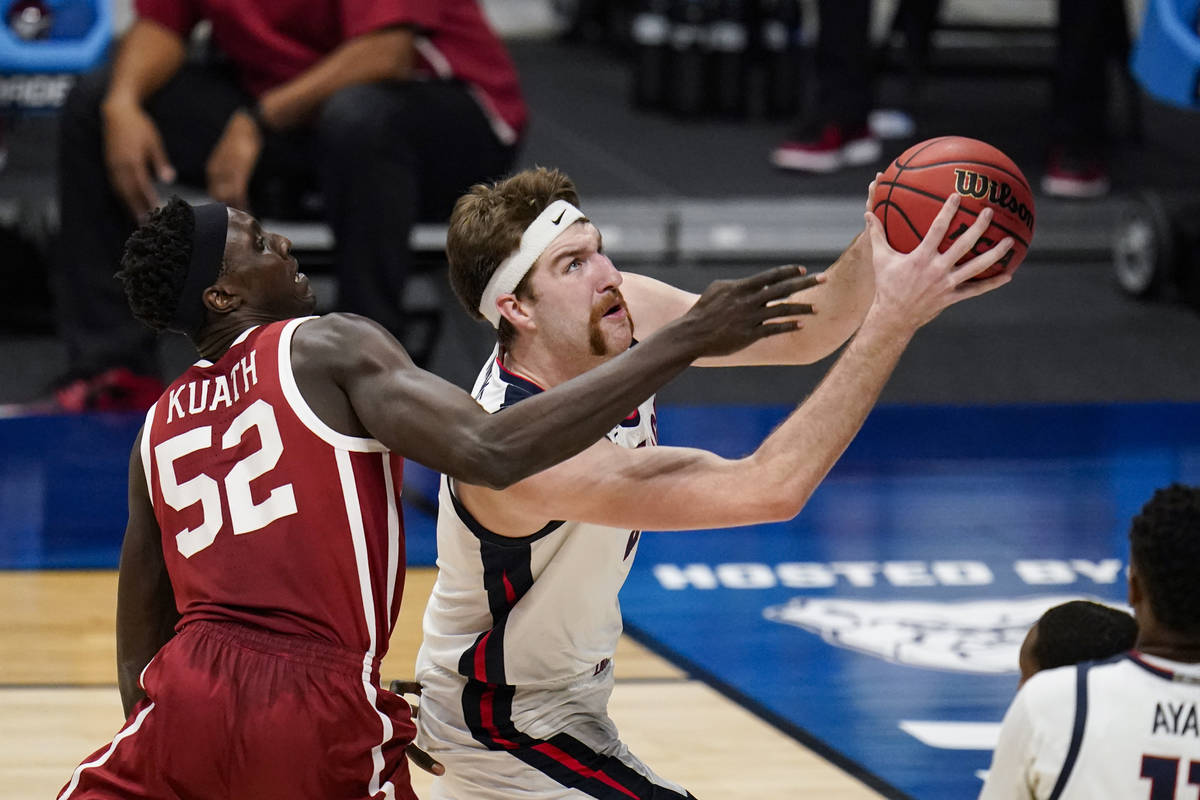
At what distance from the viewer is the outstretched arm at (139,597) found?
2.91m

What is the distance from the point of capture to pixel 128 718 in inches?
112

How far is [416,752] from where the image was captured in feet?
9.86

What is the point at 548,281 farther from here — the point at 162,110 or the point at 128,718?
the point at 162,110

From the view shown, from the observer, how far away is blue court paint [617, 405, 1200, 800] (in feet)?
13.6

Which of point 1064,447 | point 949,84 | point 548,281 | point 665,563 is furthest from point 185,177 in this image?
point 949,84

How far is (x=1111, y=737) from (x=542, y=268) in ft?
3.92

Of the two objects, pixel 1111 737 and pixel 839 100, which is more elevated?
pixel 1111 737

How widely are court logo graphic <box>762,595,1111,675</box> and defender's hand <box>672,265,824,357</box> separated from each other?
2072 mm

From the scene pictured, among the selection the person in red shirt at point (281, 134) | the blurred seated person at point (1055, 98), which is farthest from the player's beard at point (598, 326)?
the blurred seated person at point (1055, 98)

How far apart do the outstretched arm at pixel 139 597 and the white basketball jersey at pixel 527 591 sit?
0.46 meters

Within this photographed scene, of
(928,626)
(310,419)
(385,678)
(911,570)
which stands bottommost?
(911,570)

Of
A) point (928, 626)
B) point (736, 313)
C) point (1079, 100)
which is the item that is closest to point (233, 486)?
point (736, 313)

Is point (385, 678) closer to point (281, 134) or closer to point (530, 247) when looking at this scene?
point (530, 247)

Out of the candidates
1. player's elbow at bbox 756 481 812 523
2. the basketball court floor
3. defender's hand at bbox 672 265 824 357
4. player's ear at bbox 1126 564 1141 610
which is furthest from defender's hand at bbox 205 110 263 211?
player's ear at bbox 1126 564 1141 610
